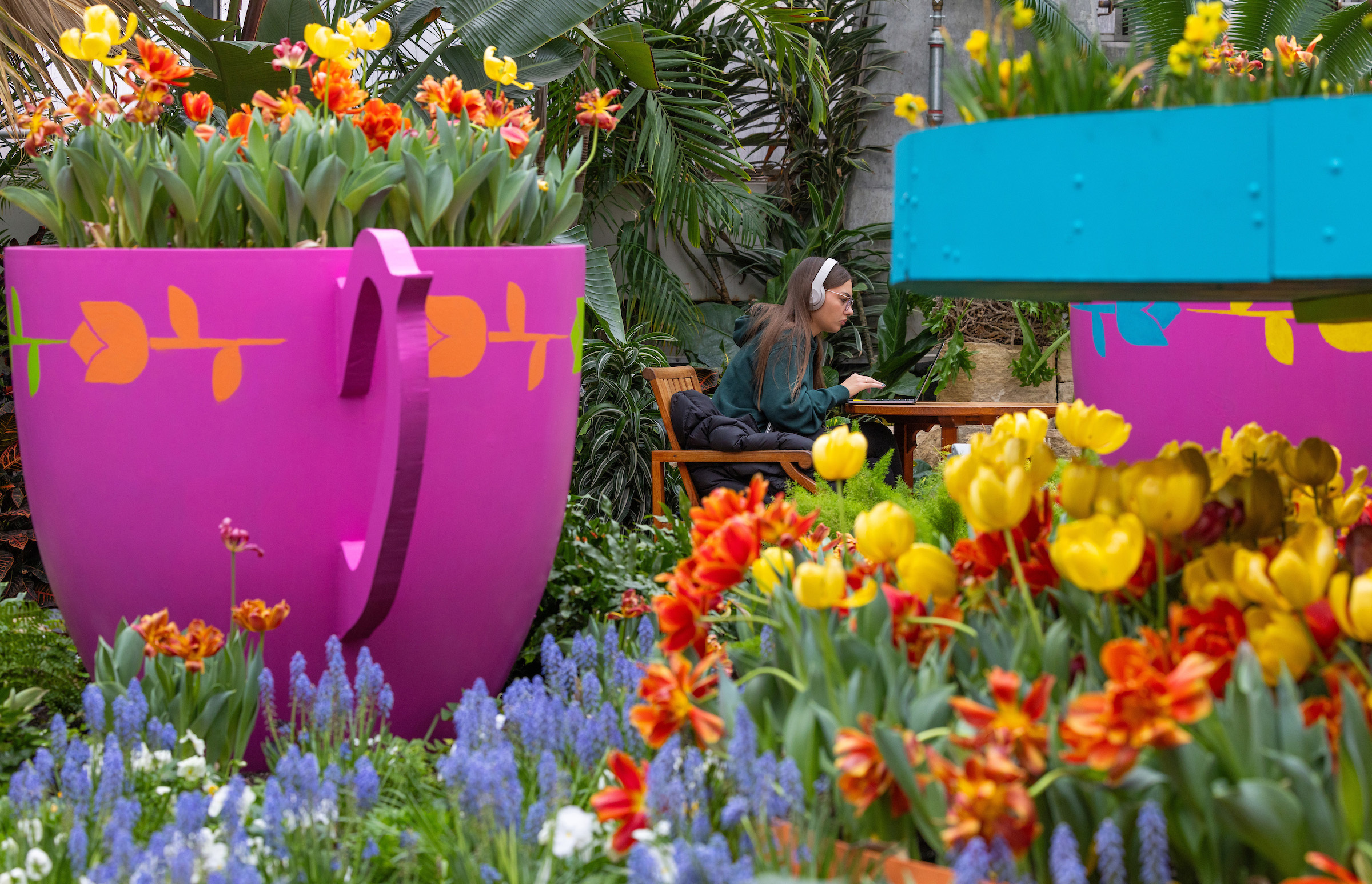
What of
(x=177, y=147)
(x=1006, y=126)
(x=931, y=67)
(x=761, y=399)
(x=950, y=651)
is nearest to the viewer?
(x=1006, y=126)

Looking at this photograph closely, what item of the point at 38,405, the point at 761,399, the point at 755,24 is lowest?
the point at 761,399

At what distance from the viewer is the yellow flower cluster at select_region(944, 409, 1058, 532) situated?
1012 millimetres

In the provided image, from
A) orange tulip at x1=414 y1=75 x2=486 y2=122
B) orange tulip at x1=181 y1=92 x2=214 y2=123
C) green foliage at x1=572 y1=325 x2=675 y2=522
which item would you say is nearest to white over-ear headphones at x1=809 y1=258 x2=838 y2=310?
green foliage at x1=572 y1=325 x2=675 y2=522

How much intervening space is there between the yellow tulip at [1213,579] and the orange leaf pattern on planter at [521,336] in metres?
1.04

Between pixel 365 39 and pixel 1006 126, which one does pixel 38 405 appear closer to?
pixel 365 39

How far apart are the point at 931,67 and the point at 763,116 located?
3.34 feet

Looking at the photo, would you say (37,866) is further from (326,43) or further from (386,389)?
(326,43)

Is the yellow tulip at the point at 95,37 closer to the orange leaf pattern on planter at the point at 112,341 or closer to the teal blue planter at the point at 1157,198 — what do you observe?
the orange leaf pattern on planter at the point at 112,341

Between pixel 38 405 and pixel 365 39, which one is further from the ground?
pixel 365 39

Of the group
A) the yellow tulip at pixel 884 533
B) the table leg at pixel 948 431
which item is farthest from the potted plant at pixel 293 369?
the table leg at pixel 948 431

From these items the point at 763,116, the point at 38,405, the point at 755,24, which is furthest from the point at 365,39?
the point at 763,116

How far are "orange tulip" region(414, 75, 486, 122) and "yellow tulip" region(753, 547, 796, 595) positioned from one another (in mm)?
1025

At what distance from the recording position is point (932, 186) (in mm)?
984

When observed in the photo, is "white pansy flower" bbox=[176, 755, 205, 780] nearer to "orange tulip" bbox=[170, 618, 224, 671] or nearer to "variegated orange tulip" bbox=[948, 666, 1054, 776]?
"orange tulip" bbox=[170, 618, 224, 671]
